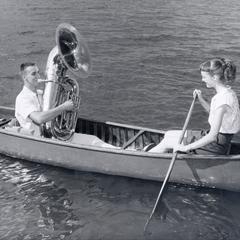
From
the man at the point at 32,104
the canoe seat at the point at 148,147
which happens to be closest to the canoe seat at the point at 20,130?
the man at the point at 32,104

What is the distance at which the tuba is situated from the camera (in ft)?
27.1

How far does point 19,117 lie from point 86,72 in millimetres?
1423

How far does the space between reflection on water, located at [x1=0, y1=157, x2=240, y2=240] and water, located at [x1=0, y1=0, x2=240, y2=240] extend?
0.05 feet

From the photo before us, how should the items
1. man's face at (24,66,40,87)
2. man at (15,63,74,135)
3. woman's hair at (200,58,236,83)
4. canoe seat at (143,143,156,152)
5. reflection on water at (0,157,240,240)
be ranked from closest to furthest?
woman's hair at (200,58,236,83) → reflection on water at (0,157,240,240) → man at (15,63,74,135) → man's face at (24,66,40,87) → canoe seat at (143,143,156,152)

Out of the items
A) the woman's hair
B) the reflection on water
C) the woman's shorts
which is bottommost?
the reflection on water

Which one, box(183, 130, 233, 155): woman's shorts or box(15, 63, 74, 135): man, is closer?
box(183, 130, 233, 155): woman's shorts

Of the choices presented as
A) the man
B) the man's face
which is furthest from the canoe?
the man's face

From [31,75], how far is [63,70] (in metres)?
0.56

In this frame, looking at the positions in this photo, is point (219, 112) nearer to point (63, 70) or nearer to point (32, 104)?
point (63, 70)

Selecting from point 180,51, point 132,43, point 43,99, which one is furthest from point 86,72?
point 132,43

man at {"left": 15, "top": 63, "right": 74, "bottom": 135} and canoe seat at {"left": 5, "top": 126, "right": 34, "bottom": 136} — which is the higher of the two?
man at {"left": 15, "top": 63, "right": 74, "bottom": 135}

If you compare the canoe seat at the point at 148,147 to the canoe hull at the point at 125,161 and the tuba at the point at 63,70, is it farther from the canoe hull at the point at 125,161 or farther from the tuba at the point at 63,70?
the tuba at the point at 63,70

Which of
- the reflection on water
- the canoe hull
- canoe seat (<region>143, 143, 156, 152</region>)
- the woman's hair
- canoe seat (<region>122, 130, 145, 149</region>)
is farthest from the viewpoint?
canoe seat (<region>122, 130, 145, 149</region>)

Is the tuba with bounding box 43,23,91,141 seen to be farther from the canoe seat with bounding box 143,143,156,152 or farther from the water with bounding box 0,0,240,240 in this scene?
the canoe seat with bounding box 143,143,156,152
